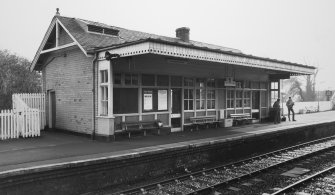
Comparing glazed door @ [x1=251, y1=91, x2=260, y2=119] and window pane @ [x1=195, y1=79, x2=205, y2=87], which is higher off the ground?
window pane @ [x1=195, y1=79, x2=205, y2=87]

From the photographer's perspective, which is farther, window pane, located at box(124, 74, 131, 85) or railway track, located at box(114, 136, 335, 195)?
window pane, located at box(124, 74, 131, 85)

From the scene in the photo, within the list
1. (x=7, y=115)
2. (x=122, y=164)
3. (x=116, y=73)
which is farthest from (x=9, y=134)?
(x=122, y=164)

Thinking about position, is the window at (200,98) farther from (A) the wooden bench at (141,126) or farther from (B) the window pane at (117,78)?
(B) the window pane at (117,78)

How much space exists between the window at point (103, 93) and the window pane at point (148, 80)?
5.49 ft

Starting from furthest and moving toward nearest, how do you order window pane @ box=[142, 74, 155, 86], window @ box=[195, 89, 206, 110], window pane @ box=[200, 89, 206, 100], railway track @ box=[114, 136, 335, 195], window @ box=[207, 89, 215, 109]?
window @ box=[207, 89, 215, 109]
window pane @ box=[200, 89, 206, 100]
window @ box=[195, 89, 206, 110]
window pane @ box=[142, 74, 155, 86]
railway track @ box=[114, 136, 335, 195]

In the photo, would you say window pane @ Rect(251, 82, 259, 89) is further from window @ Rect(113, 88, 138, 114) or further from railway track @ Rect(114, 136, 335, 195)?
window @ Rect(113, 88, 138, 114)

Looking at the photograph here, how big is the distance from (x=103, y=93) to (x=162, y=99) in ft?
9.04

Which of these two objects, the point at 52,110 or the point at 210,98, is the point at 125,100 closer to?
the point at 52,110

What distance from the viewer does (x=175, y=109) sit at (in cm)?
1399

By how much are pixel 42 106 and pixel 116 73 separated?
5106mm

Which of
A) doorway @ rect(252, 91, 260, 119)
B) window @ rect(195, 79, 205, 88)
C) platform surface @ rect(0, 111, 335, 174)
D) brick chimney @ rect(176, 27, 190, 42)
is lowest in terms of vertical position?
platform surface @ rect(0, 111, 335, 174)

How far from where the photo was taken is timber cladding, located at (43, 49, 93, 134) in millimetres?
12328

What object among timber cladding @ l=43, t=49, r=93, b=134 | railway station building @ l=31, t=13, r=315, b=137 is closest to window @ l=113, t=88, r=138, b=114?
railway station building @ l=31, t=13, r=315, b=137

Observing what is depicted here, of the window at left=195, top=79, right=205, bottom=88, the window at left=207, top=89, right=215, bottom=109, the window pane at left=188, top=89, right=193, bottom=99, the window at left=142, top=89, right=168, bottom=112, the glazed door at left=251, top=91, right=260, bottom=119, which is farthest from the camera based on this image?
the glazed door at left=251, top=91, right=260, bottom=119
